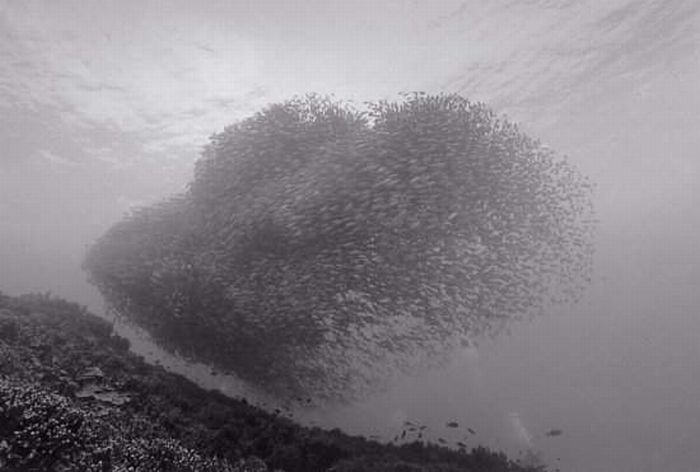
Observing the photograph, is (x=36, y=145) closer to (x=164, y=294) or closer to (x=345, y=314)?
(x=164, y=294)

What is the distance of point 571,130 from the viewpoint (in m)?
43.1

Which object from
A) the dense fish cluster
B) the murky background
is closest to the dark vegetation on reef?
the dense fish cluster

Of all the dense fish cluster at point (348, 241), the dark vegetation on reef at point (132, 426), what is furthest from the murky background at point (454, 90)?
the dark vegetation on reef at point (132, 426)

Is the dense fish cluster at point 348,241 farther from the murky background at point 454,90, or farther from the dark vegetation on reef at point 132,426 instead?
the murky background at point 454,90

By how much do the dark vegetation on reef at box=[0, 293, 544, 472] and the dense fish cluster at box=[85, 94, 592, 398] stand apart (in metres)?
2.49

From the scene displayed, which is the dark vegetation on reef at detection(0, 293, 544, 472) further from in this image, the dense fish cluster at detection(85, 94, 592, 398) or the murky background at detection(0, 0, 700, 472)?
the murky background at detection(0, 0, 700, 472)

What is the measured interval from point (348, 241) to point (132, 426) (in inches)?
244

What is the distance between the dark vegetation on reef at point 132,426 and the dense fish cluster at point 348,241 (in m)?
2.49

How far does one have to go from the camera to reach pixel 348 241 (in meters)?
10.6

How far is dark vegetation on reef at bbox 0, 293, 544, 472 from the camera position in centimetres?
550

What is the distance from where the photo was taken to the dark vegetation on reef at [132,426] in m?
5.50

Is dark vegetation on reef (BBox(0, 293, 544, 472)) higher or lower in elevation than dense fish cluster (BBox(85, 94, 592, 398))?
lower

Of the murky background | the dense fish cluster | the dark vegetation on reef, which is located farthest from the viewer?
the murky background

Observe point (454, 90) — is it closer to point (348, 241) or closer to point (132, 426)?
point (348, 241)
